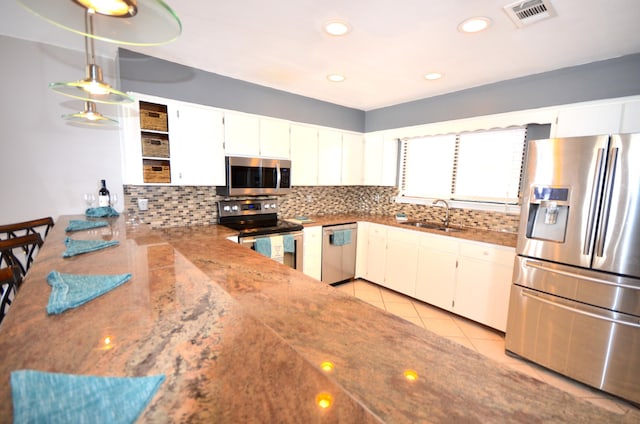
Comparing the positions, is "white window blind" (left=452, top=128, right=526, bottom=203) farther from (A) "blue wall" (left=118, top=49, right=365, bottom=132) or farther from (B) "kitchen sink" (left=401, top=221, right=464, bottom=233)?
(A) "blue wall" (left=118, top=49, right=365, bottom=132)

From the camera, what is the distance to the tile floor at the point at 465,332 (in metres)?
2.06

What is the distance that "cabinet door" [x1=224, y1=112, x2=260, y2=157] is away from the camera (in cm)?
303

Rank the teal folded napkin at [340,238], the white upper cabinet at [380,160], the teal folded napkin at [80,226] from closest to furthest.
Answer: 1. the teal folded napkin at [80,226]
2. the teal folded napkin at [340,238]
3. the white upper cabinet at [380,160]

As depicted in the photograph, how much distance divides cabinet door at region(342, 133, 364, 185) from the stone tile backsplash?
0.32 m

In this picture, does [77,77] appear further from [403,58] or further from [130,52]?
[403,58]

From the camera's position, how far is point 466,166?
3.46 m

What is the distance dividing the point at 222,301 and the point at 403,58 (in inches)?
99.9

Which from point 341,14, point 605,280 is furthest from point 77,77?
point 605,280

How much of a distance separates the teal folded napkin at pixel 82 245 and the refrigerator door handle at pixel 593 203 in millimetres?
3294

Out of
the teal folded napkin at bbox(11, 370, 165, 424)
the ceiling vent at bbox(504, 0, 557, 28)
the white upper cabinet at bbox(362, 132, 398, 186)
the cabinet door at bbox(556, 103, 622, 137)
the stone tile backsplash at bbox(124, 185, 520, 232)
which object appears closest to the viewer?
the teal folded napkin at bbox(11, 370, 165, 424)

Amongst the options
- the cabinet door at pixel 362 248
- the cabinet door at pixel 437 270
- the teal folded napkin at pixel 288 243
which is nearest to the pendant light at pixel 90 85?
the teal folded napkin at pixel 288 243

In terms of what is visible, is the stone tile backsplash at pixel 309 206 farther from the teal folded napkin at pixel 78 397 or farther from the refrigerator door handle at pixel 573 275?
the teal folded napkin at pixel 78 397

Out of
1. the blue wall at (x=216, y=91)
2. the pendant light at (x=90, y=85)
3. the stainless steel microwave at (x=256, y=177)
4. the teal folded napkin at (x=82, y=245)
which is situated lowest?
the teal folded napkin at (x=82, y=245)

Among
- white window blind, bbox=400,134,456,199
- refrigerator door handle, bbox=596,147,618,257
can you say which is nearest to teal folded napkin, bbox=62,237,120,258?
refrigerator door handle, bbox=596,147,618,257
